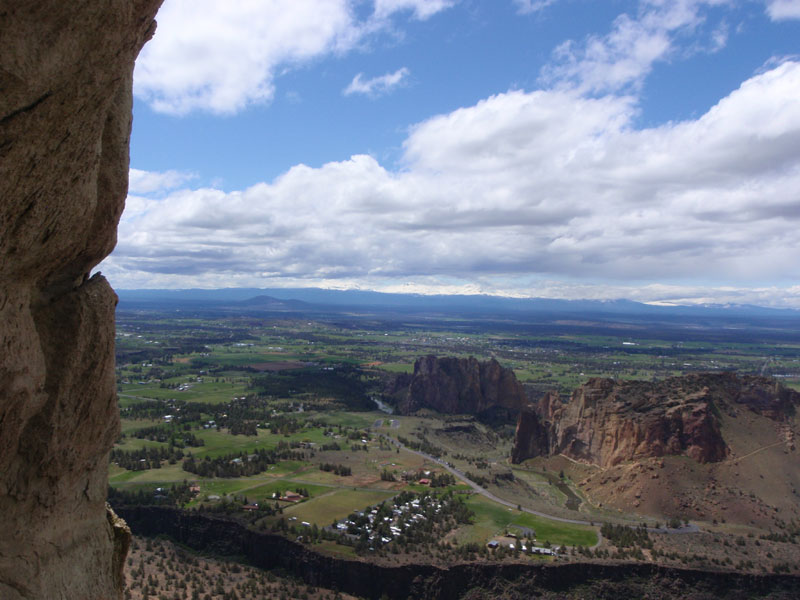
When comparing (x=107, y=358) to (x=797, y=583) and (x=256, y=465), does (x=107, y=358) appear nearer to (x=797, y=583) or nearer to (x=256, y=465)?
(x=797, y=583)

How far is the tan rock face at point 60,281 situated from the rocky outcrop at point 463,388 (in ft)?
391

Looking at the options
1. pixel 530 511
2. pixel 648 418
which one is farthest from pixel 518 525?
pixel 648 418

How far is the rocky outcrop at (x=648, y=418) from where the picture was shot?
2562 inches

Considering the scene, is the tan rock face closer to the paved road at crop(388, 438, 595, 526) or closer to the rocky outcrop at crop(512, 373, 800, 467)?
the paved road at crop(388, 438, 595, 526)

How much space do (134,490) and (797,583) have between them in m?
66.6

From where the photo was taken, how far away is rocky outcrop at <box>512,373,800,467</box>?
65062 millimetres

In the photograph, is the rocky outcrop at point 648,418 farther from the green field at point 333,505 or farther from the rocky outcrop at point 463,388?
the rocky outcrop at point 463,388

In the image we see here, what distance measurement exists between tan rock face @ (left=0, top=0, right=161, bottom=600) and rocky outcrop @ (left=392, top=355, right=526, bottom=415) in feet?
391

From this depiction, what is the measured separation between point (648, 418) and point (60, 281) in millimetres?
71163

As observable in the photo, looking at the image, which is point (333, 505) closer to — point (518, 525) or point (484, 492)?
point (484, 492)

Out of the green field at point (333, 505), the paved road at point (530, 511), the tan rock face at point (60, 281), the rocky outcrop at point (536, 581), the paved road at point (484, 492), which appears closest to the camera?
the tan rock face at point (60, 281)

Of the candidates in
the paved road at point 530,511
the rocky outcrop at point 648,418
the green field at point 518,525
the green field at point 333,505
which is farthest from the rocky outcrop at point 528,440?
the green field at point 333,505

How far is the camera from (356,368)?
612 ft

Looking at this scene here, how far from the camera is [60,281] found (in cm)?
1020
